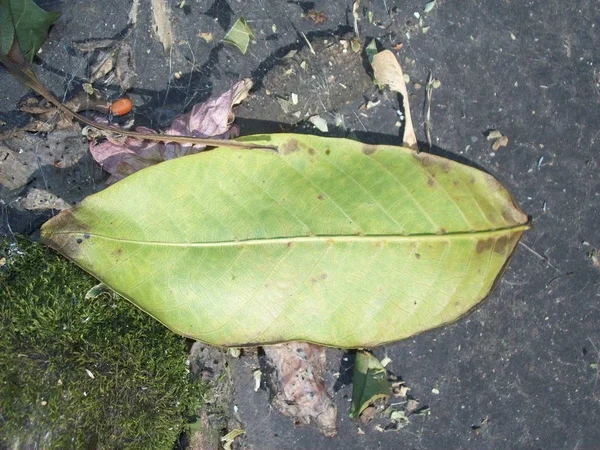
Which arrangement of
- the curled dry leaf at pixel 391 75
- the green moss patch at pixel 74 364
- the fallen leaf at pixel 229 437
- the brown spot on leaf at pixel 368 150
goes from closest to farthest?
the brown spot on leaf at pixel 368 150 → the green moss patch at pixel 74 364 → the curled dry leaf at pixel 391 75 → the fallen leaf at pixel 229 437

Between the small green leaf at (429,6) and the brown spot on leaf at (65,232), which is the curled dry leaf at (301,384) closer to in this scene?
the brown spot on leaf at (65,232)

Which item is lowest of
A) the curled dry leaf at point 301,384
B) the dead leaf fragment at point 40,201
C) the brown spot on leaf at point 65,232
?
the curled dry leaf at point 301,384

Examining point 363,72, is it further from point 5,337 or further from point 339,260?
point 5,337

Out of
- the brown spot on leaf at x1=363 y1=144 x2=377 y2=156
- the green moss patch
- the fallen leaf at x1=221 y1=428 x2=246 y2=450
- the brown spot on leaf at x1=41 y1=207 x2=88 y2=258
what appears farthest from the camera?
the fallen leaf at x1=221 y1=428 x2=246 y2=450

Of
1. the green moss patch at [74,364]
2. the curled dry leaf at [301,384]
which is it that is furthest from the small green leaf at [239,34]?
the curled dry leaf at [301,384]

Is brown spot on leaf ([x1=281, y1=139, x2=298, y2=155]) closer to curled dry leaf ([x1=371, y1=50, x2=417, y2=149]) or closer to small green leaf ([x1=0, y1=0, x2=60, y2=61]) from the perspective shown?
curled dry leaf ([x1=371, y1=50, x2=417, y2=149])

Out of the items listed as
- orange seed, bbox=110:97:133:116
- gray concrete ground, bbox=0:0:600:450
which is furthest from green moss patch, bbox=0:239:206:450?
orange seed, bbox=110:97:133:116

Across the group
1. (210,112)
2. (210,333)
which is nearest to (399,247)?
(210,333)
